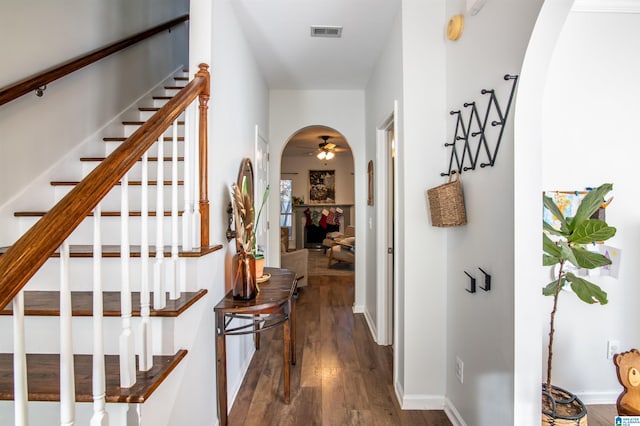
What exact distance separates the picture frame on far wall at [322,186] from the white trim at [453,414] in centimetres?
730

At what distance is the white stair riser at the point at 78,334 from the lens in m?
1.23

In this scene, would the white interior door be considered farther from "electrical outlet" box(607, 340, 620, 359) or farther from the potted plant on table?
"electrical outlet" box(607, 340, 620, 359)

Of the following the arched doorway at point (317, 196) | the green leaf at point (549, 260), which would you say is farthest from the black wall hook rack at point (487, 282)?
the arched doorway at point (317, 196)

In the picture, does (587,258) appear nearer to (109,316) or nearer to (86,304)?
(109,316)

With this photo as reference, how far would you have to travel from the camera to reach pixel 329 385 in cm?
228

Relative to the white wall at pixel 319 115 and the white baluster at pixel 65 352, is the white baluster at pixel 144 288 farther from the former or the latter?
the white wall at pixel 319 115

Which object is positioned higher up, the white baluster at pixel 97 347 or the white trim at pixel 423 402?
the white baluster at pixel 97 347

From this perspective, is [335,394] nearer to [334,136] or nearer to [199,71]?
[199,71]

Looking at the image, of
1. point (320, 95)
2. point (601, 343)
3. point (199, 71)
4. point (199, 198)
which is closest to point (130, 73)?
point (199, 71)

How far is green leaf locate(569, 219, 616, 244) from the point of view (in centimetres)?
128

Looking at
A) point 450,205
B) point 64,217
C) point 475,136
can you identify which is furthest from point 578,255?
point 64,217

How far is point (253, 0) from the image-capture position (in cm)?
215

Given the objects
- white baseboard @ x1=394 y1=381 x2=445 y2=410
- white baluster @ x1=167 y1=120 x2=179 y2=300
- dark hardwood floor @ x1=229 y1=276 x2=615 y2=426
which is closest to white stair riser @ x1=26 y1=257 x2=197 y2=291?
white baluster @ x1=167 y1=120 x2=179 y2=300

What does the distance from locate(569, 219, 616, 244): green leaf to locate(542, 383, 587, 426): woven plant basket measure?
693 millimetres
